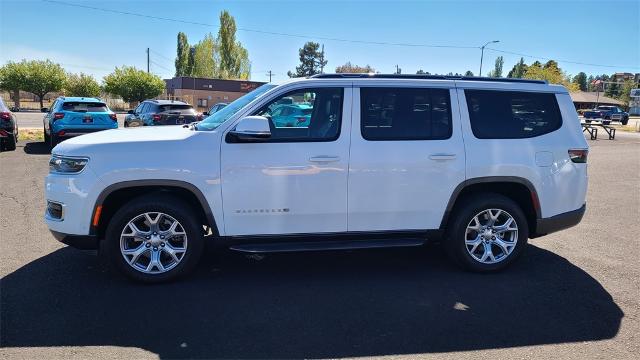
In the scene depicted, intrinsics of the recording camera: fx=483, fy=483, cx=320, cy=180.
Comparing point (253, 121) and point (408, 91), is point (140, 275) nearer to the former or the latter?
point (253, 121)

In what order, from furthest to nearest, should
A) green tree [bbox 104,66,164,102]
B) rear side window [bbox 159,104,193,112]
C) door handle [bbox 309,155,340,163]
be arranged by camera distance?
green tree [bbox 104,66,164,102], rear side window [bbox 159,104,193,112], door handle [bbox 309,155,340,163]

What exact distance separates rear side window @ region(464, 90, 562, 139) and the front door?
1.37m

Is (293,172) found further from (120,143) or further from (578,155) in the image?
(578,155)

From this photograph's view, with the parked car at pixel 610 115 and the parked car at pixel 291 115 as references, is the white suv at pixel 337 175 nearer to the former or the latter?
the parked car at pixel 291 115

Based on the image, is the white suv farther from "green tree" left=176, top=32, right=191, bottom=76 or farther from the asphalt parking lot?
"green tree" left=176, top=32, right=191, bottom=76

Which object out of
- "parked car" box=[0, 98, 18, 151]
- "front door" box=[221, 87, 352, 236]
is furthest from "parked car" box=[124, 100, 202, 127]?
"front door" box=[221, 87, 352, 236]

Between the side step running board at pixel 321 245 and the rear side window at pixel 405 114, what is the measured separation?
3.39 ft

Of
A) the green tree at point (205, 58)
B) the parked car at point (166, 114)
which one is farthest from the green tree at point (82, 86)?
the parked car at point (166, 114)

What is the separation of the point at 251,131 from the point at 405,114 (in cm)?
158

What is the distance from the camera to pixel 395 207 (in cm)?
477

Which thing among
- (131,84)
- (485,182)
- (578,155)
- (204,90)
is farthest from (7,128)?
(204,90)

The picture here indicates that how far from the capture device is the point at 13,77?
56.4 m

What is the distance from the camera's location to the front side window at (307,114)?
465 centimetres

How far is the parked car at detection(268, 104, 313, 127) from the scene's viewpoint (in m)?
4.74
